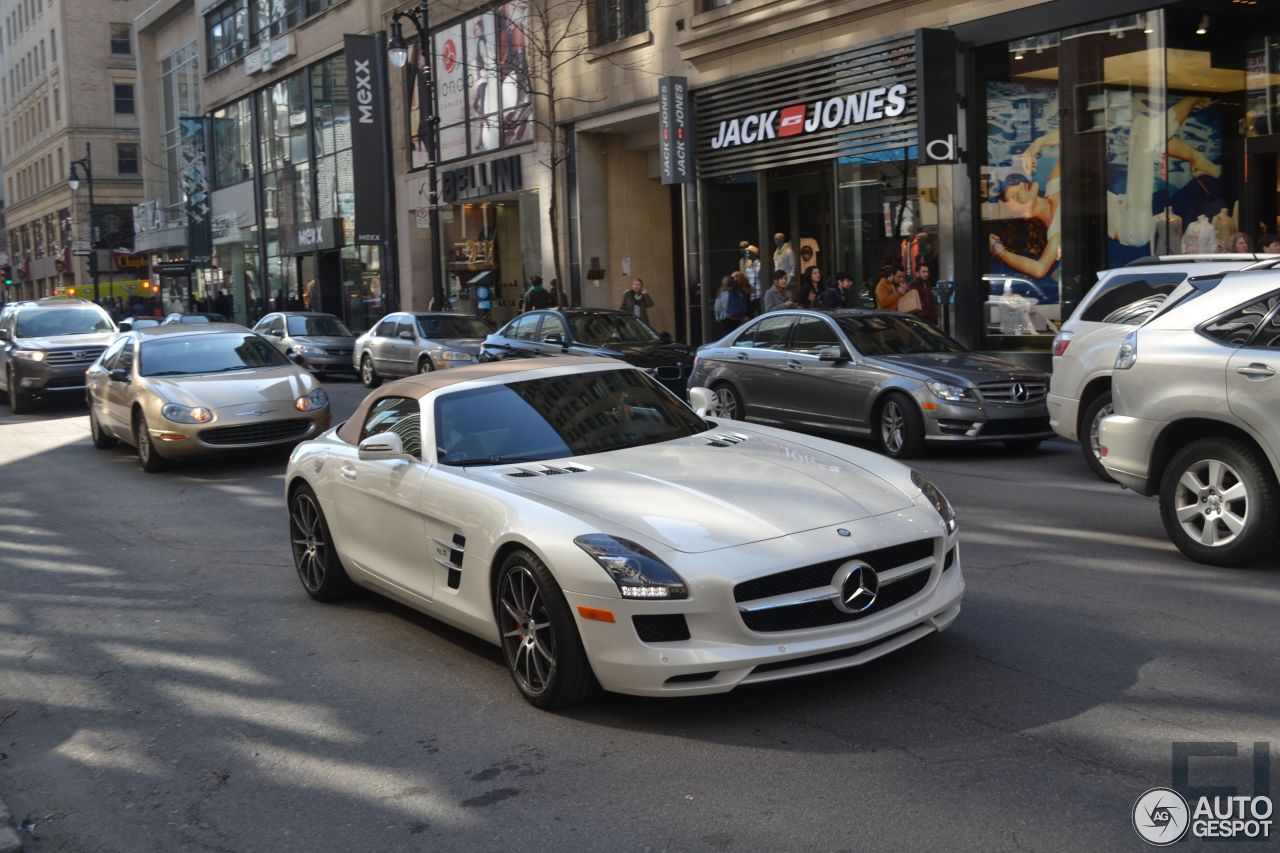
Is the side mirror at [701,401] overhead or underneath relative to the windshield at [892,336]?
underneath

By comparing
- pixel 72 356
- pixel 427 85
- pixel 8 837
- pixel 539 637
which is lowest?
pixel 8 837

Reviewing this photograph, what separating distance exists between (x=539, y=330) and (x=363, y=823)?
16.3 metres

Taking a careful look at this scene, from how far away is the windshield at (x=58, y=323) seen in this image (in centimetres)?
2220

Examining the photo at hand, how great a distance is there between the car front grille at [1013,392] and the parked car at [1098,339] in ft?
3.14

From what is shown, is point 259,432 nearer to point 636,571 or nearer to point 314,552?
point 314,552

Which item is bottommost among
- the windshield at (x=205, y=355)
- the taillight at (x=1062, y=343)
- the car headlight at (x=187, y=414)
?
the car headlight at (x=187, y=414)

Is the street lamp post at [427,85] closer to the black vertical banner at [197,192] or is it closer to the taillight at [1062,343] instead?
the taillight at [1062,343]

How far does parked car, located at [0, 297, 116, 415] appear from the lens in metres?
21.3

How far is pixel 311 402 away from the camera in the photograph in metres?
13.9

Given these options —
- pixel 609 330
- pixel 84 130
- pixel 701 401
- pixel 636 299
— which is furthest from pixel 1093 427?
pixel 84 130

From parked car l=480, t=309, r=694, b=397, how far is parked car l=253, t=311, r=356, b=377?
8551mm

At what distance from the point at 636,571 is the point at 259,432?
943 centimetres

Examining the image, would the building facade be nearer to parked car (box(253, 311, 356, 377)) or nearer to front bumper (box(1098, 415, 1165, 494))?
parked car (box(253, 311, 356, 377))

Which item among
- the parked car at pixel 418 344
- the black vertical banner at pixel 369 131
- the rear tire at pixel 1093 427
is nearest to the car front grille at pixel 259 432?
the rear tire at pixel 1093 427
